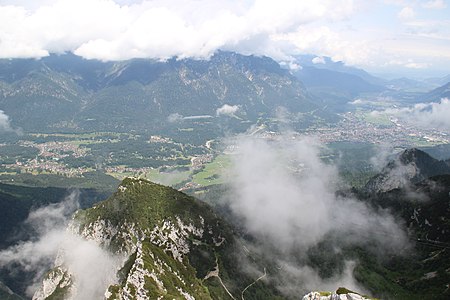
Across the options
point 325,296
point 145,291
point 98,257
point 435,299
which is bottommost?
point 435,299

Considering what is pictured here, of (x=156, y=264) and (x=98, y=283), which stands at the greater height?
(x=156, y=264)

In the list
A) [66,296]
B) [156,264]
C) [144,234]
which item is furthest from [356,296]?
[66,296]

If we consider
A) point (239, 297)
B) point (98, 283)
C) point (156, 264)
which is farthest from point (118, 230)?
point (239, 297)

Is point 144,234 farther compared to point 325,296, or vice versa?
point 144,234

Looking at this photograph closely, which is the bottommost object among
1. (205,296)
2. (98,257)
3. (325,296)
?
(205,296)

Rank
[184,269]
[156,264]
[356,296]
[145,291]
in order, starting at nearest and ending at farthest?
[356,296], [145,291], [156,264], [184,269]

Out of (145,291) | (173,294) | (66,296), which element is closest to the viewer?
(145,291)

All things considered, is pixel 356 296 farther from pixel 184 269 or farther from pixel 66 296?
pixel 66 296

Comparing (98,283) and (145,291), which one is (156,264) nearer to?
(145,291)

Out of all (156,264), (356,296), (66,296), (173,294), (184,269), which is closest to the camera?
(356,296)
